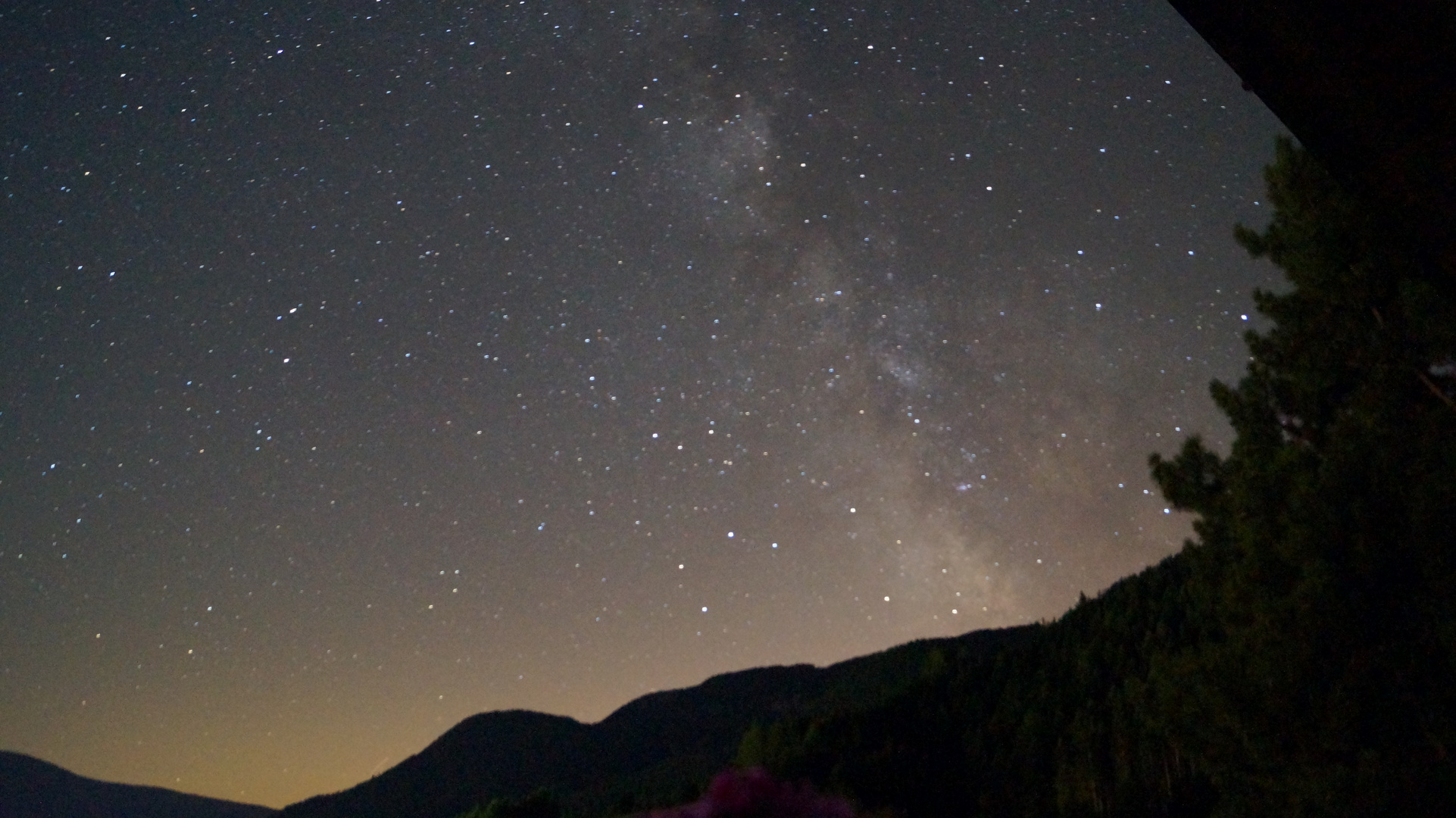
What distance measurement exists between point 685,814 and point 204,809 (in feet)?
647

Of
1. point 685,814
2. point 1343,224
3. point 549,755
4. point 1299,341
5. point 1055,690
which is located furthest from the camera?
point 549,755

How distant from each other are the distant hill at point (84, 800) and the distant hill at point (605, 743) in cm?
7303

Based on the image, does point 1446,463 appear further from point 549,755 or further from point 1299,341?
point 549,755

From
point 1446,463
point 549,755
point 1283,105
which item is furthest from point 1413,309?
point 549,755

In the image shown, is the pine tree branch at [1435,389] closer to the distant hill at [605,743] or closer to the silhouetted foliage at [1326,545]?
the silhouetted foliage at [1326,545]

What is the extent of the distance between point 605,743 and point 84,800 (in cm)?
12123

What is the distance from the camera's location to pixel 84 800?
158625mm

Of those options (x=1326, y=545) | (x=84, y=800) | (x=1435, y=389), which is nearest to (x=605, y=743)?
(x=1326, y=545)

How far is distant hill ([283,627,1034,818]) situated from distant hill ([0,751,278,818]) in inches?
2875

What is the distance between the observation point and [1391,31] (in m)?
1.58

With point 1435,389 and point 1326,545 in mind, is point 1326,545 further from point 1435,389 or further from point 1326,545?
point 1435,389

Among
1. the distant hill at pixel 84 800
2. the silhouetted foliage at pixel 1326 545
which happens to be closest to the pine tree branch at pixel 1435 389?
the silhouetted foliage at pixel 1326 545

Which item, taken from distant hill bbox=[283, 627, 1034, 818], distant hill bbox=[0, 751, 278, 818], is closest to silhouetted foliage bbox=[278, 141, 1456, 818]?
distant hill bbox=[283, 627, 1034, 818]

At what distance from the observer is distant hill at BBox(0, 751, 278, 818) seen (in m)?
154
